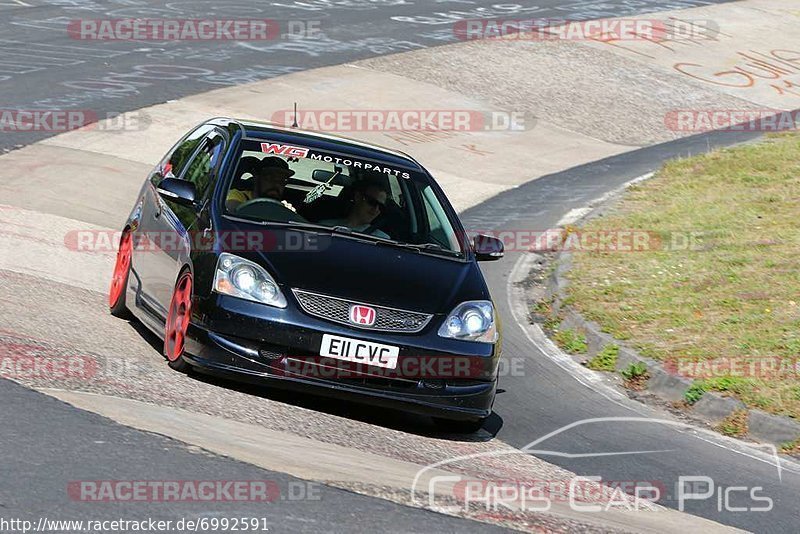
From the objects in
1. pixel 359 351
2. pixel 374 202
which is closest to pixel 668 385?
pixel 374 202

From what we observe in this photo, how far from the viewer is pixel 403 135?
1995cm

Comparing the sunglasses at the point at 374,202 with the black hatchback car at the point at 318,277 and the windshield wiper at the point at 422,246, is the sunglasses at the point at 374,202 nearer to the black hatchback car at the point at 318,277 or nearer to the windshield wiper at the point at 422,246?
the black hatchback car at the point at 318,277

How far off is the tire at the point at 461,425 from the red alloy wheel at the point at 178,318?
5.49ft

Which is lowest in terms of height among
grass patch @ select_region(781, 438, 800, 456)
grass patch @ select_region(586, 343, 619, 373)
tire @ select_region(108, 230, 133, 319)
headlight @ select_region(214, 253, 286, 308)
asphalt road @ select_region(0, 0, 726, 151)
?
asphalt road @ select_region(0, 0, 726, 151)

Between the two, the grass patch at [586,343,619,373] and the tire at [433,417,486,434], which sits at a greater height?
the tire at [433,417,486,434]

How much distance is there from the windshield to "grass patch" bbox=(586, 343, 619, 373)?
2200mm

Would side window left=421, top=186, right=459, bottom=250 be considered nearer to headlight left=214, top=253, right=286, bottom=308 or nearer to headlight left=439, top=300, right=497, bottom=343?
headlight left=439, top=300, right=497, bottom=343

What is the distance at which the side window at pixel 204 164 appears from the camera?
8.71 m

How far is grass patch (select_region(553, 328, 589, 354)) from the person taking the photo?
35.4 ft

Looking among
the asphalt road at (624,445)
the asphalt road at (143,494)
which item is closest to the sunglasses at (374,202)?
the asphalt road at (624,445)

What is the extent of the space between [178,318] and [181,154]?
2.19m

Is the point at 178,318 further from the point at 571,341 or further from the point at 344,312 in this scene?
the point at 571,341

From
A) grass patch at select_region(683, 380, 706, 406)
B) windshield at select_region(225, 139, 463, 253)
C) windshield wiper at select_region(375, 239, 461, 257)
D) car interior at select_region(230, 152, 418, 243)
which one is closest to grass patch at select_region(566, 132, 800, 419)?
grass patch at select_region(683, 380, 706, 406)

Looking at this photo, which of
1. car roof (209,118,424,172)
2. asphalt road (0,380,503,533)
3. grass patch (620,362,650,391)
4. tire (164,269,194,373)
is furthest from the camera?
grass patch (620,362,650,391)
